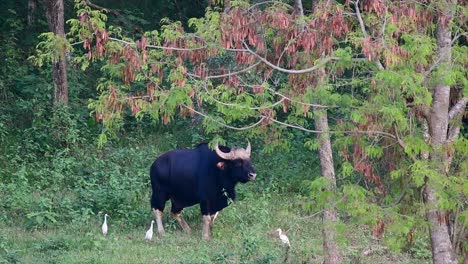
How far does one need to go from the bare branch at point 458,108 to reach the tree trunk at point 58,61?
9.33m

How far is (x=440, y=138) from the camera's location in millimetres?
10109

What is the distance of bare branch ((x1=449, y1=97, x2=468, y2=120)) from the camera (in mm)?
10414

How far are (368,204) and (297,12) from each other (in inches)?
89.5

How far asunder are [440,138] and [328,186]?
3.88 feet

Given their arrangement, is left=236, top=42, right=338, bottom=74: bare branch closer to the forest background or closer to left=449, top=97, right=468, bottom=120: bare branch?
the forest background

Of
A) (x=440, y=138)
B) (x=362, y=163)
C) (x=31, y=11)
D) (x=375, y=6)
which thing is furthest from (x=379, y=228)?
(x=31, y=11)

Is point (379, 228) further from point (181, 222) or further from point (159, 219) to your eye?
point (181, 222)

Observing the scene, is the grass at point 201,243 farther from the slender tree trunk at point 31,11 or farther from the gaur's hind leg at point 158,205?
the slender tree trunk at point 31,11

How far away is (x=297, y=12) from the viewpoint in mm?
10758

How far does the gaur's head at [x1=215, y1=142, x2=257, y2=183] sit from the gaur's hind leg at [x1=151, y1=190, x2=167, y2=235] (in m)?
0.99

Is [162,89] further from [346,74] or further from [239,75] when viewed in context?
[346,74]

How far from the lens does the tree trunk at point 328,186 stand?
10.2 meters

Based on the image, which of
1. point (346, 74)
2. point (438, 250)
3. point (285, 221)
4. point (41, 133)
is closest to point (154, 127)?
point (41, 133)

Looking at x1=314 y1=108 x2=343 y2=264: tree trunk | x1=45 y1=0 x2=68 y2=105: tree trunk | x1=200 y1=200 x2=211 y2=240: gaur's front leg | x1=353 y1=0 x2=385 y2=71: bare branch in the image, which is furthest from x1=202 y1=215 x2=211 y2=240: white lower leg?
x1=353 y1=0 x2=385 y2=71: bare branch
